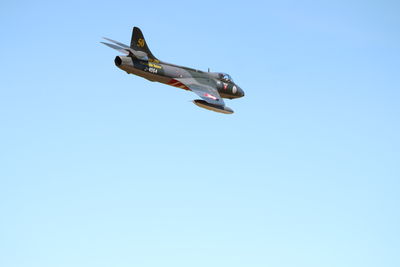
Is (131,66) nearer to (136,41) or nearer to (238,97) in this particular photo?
(136,41)

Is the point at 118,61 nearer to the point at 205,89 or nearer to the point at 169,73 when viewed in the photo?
the point at 169,73

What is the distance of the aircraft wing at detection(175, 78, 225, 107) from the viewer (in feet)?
181

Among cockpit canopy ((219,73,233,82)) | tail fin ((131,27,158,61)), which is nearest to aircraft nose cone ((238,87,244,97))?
cockpit canopy ((219,73,233,82))

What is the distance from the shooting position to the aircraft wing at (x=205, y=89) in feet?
181

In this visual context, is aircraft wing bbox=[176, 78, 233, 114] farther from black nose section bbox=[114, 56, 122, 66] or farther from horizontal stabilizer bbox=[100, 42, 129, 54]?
black nose section bbox=[114, 56, 122, 66]

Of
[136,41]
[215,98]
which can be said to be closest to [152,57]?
[136,41]

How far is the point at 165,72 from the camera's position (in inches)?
2274

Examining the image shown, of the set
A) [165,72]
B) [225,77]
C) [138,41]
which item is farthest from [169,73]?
[225,77]

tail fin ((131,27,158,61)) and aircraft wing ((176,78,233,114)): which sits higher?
tail fin ((131,27,158,61))

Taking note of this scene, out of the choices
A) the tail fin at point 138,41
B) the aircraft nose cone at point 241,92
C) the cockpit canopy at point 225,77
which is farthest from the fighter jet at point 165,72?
the aircraft nose cone at point 241,92

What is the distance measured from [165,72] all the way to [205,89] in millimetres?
3798

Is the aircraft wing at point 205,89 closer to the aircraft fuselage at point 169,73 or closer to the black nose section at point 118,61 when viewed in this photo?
the aircraft fuselage at point 169,73

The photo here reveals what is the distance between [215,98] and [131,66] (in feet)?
24.7

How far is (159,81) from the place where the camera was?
58.0 meters
